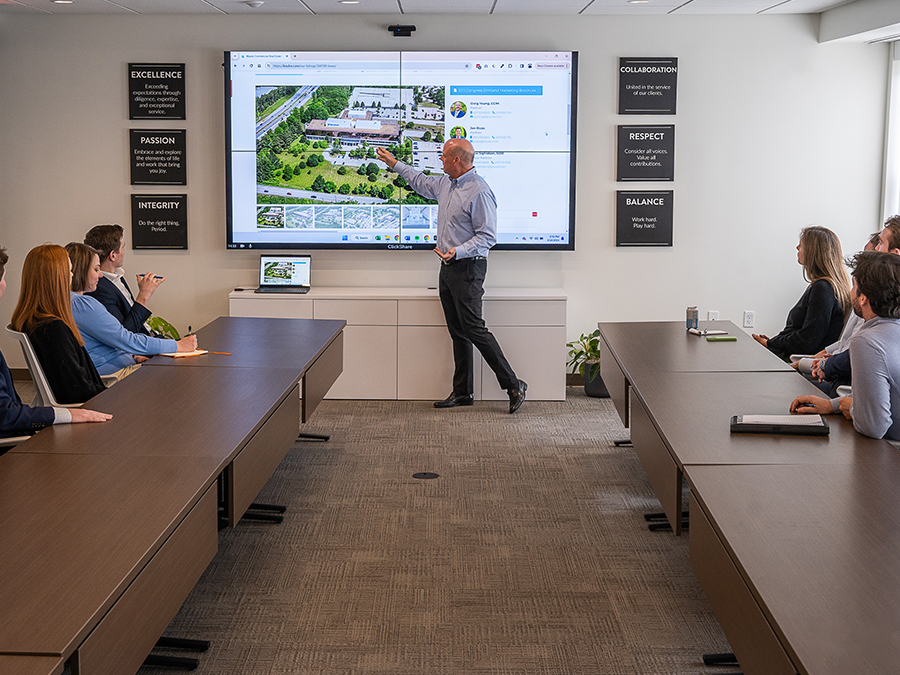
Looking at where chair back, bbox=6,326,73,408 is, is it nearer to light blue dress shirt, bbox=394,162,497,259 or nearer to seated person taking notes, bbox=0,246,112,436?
seated person taking notes, bbox=0,246,112,436

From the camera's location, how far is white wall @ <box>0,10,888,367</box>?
21.1 ft

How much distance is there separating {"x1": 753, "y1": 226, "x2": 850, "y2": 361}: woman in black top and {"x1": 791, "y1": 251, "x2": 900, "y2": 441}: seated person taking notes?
1.73 m

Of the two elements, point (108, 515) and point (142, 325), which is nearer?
point (108, 515)

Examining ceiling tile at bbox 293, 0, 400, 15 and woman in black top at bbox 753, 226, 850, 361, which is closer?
woman in black top at bbox 753, 226, 850, 361

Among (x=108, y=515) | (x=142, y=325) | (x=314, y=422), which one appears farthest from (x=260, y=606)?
(x=314, y=422)

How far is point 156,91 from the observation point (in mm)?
6504

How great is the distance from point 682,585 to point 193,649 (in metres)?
1.81

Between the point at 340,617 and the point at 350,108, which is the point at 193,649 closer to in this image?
the point at 340,617

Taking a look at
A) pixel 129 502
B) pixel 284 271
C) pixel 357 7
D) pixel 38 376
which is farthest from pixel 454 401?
pixel 129 502

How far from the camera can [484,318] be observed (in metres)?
6.34

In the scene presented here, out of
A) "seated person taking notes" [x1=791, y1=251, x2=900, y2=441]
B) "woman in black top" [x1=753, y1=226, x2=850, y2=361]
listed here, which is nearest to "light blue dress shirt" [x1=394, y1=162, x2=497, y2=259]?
"woman in black top" [x1=753, y1=226, x2=850, y2=361]

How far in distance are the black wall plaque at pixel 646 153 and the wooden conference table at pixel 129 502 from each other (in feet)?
11.5

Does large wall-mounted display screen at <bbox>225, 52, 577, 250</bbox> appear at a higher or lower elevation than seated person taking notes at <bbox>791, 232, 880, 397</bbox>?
higher

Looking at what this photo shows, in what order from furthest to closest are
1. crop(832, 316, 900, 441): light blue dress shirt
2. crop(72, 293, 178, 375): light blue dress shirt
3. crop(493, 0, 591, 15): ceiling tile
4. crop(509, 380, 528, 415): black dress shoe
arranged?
crop(509, 380, 528, 415): black dress shoe < crop(493, 0, 591, 15): ceiling tile < crop(72, 293, 178, 375): light blue dress shirt < crop(832, 316, 900, 441): light blue dress shirt
